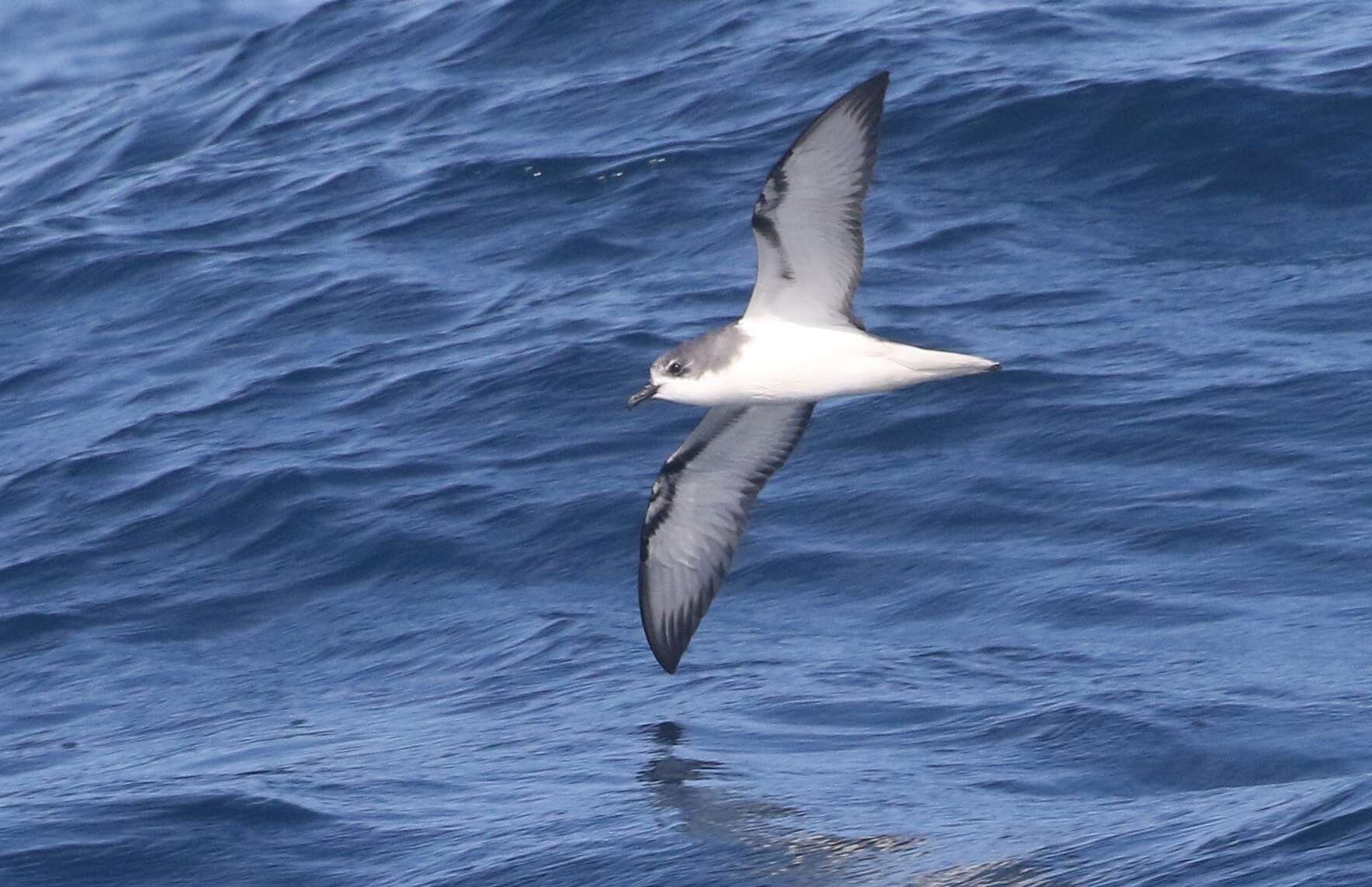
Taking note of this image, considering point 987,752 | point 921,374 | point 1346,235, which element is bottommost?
point 987,752

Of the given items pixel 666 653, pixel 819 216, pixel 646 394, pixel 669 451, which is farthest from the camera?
pixel 669 451

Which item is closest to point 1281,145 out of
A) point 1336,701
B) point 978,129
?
point 978,129

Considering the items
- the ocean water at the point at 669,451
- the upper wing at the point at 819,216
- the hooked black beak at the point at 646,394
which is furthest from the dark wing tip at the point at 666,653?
the upper wing at the point at 819,216

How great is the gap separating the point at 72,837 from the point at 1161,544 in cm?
623

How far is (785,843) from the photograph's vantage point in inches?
364

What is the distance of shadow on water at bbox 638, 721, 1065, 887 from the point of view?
866 cm

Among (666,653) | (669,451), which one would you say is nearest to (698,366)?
(666,653)

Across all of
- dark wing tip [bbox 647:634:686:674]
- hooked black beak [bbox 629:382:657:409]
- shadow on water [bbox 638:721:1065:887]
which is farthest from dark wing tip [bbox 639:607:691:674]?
hooked black beak [bbox 629:382:657:409]

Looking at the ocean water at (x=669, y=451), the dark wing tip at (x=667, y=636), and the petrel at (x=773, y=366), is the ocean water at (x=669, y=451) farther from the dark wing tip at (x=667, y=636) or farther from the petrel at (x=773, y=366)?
the petrel at (x=773, y=366)

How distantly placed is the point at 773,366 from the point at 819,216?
2.63 feet

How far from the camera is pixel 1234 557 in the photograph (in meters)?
11.4

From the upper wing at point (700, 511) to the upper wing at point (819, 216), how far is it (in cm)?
121

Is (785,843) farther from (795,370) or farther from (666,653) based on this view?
(795,370)

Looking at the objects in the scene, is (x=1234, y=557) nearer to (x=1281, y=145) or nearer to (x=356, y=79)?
(x=1281, y=145)
